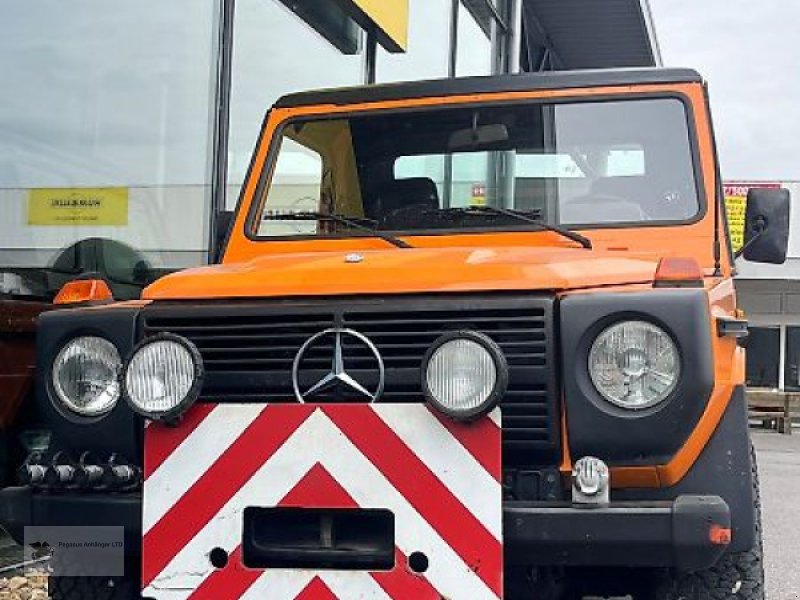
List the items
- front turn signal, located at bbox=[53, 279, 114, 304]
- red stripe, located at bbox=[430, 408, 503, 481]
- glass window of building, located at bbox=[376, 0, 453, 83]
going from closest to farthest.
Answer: red stripe, located at bbox=[430, 408, 503, 481]
front turn signal, located at bbox=[53, 279, 114, 304]
glass window of building, located at bbox=[376, 0, 453, 83]

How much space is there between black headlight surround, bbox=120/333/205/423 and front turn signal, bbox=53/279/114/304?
56 cm

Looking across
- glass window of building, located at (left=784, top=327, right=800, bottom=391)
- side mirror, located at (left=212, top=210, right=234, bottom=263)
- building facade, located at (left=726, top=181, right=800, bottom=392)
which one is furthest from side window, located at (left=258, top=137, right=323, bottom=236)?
glass window of building, located at (left=784, top=327, right=800, bottom=391)

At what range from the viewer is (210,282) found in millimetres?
2922

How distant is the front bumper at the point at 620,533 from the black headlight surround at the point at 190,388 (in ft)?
2.76

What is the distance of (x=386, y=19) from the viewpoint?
782 centimetres

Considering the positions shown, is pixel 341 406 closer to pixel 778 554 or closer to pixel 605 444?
pixel 605 444

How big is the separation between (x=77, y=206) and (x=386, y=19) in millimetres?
3416

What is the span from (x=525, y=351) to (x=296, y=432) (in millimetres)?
611

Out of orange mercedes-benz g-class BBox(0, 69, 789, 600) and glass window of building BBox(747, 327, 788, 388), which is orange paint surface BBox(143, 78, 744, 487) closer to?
orange mercedes-benz g-class BBox(0, 69, 789, 600)

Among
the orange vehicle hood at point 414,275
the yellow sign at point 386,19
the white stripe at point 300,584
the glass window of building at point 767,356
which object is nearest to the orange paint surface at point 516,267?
the orange vehicle hood at point 414,275

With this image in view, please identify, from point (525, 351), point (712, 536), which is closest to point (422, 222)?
point (525, 351)

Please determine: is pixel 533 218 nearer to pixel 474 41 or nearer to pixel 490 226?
pixel 490 226

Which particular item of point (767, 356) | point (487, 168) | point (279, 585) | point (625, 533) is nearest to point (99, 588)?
point (279, 585)

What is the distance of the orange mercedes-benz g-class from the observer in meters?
2.52
